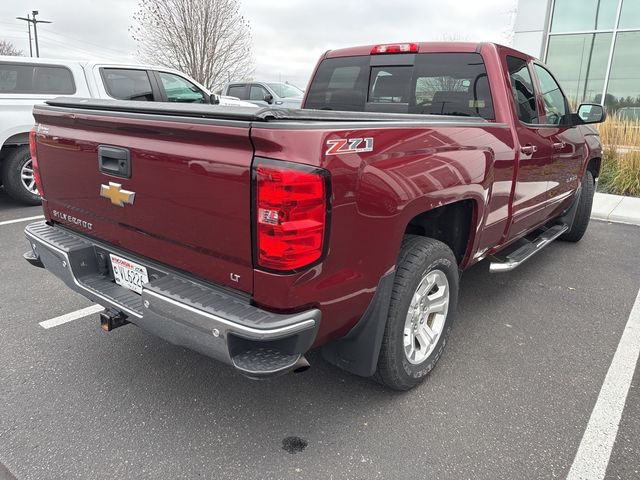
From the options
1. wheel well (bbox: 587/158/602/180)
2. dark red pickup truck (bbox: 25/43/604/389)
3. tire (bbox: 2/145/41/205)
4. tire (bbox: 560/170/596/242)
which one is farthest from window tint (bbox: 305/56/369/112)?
tire (bbox: 2/145/41/205)

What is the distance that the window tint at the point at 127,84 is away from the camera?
7.28 meters

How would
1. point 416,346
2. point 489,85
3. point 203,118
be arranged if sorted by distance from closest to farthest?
point 203,118, point 416,346, point 489,85

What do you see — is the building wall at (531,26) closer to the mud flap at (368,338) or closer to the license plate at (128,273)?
the mud flap at (368,338)

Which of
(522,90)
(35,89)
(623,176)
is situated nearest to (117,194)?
(522,90)

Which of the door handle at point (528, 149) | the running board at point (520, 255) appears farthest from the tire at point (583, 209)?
the door handle at point (528, 149)

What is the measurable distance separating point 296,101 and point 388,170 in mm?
12323

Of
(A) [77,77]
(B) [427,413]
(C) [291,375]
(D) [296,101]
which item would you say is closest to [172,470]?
(C) [291,375]

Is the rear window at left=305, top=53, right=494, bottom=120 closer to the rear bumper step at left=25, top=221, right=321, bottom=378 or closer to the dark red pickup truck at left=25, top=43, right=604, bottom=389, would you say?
the dark red pickup truck at left=25, top=43, right=604, bottom=389

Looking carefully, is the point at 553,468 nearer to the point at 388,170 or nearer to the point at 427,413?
the point at 427,413

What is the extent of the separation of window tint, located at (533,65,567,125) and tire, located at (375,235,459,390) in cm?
197

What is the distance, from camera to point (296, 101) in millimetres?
13797

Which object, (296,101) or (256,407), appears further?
(296,101)

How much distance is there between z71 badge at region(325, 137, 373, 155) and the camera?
1804mm

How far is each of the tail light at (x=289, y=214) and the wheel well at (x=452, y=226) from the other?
1.10 m
